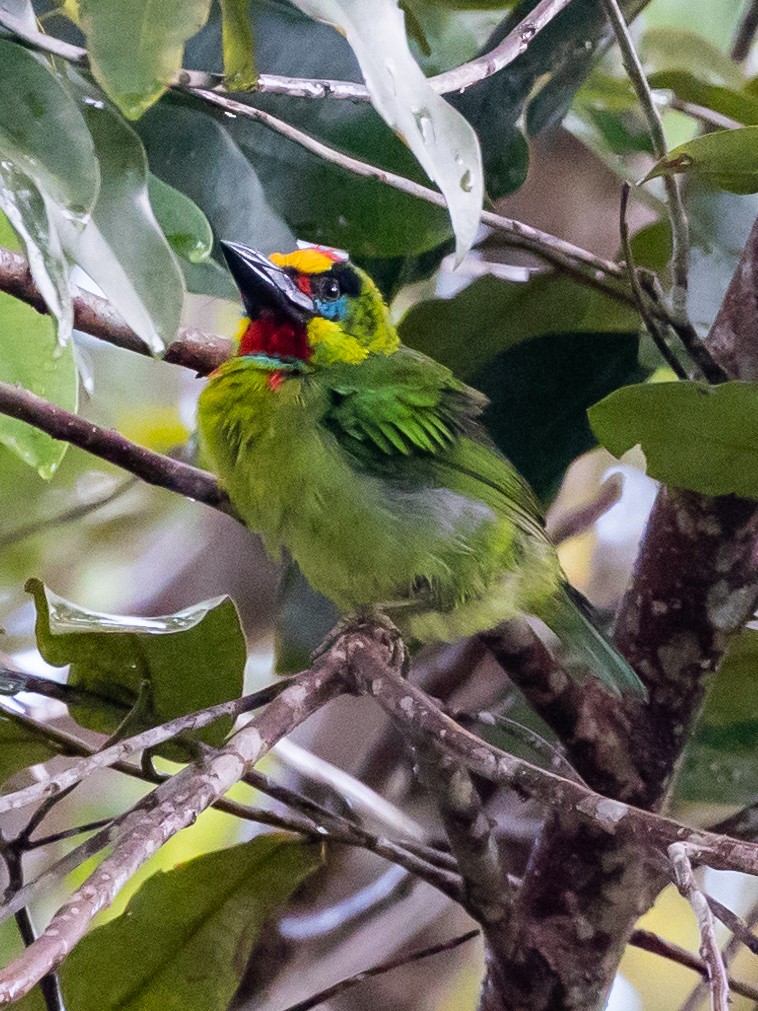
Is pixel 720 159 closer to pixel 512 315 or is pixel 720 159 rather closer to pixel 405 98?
pixel 405 98

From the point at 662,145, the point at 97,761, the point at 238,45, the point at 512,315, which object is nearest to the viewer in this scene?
the point at 97,761

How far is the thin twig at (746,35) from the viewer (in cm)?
241

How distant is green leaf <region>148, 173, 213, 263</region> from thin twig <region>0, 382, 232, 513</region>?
0.25 meters

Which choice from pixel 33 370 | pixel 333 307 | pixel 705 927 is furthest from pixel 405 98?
pixel 333 307

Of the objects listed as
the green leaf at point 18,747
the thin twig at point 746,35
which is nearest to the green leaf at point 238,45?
the green leaf at point 18,747

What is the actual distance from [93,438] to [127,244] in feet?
1.34

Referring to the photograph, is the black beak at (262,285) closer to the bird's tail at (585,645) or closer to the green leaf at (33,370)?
the green leaf at (33,370)

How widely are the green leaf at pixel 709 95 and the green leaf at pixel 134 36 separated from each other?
40.6 inches

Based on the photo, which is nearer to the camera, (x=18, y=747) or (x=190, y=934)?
(x=18, y=747)

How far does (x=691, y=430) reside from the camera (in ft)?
4.04

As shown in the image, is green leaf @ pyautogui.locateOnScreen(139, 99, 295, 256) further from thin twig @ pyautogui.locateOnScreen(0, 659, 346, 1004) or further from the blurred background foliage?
thin twig @ pyautogui.locateOnScreen(0, 659, 346, 1004)

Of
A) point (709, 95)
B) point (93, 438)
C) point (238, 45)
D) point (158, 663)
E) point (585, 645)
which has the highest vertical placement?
point (709, 95)

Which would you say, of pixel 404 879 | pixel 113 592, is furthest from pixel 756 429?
pixel 113 592

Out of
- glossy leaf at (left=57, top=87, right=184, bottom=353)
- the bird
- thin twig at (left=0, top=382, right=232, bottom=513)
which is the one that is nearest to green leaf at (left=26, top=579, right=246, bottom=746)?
thin twig at (left=0, top=382, right=232, bottom=513)
